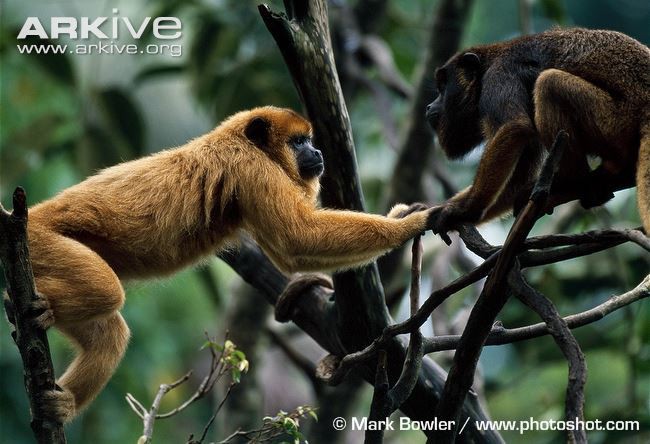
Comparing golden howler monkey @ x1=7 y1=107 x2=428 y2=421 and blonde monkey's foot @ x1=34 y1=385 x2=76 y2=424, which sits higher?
golden howler monkey @ x1=7 y1=107 x2=428 y2=421

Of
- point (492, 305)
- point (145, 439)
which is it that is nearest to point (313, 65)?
point (492, 305)

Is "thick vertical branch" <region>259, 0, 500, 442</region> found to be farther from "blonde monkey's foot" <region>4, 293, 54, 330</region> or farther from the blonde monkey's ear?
"blonde monkey's foot" <region>4, 293, 54, 330</region>

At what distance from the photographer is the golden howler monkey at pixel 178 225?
15.4 feet

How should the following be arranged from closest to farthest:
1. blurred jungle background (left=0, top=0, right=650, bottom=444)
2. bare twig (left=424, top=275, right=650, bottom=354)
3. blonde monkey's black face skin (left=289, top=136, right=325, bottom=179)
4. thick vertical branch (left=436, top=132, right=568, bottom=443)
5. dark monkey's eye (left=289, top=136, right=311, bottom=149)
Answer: thick vertical branch (left=436, top=132, right=568, bottom=443) → bare twig (left=424, top=275, right=650, bottom=354) → blonde monkey's black face skin (left=289, top=136, right=325, bottom=179) → dark monkey's eye (left=289, top=136, right=311, bottom=149) → blurred jungle background (left=0, top=0, right=650, bottom=444)

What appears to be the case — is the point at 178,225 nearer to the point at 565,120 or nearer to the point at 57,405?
the point at 57,405

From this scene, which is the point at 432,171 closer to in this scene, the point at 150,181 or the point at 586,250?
the point at 150,181

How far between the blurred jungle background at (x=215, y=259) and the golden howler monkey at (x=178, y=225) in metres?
0.47

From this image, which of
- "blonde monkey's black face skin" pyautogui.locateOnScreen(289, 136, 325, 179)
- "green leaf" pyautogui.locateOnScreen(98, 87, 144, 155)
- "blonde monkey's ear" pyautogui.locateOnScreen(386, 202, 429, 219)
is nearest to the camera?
"blonde monkey's ear" pyautogui.locateOnScreen(386, 202, 429, 219)

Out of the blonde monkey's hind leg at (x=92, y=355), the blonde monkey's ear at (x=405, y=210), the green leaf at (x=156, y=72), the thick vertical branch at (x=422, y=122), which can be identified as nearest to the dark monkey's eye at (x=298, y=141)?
the blonde monkey's ear at (x=405, y=210)

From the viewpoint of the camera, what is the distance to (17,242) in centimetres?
390

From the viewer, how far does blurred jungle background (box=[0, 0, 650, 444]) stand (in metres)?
8.28

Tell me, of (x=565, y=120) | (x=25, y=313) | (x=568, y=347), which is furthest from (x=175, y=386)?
(x=565, y=120)

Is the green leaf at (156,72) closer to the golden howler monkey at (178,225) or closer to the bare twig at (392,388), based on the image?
the golden howler monkey at (178,225)

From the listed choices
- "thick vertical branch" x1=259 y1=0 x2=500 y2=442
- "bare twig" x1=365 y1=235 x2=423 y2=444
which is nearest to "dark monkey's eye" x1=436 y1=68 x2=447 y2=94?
"thick vertical branch" x1=259 y1=0 x2=500 y2=442
